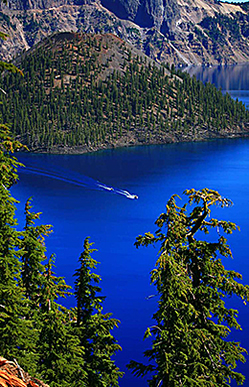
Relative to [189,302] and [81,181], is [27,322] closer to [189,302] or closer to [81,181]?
[189,302]

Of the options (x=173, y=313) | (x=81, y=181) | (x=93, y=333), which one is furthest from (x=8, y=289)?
(x=81, y=181)

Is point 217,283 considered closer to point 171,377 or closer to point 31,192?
point 171,377

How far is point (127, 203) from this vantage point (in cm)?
9994

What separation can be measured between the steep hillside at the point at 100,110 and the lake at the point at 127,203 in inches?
390

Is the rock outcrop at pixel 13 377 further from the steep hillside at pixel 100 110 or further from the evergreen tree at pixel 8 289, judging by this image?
the steep hillside at pixel 100 110

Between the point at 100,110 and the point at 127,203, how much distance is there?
85.6 metres

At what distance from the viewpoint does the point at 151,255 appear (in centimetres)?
7275

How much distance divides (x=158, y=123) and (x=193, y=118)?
12952mm

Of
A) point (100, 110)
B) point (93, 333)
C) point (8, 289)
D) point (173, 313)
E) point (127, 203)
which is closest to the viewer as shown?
point (173, 313)

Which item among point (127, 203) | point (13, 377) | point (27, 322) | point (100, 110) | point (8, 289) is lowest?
point (127, 203)

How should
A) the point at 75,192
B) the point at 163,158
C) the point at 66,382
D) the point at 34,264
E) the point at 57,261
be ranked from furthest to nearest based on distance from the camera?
the point at 163,158 < the point at 75,192 < the point at 57,261 < the point at 34,264 < the point at 66,382

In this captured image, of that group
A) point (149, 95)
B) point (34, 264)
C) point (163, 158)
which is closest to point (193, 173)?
point (163, 158)

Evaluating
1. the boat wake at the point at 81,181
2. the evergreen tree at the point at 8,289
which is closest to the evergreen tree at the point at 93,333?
the evergreen tree at the point at 8,289

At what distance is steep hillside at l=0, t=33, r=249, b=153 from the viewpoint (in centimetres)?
16688
